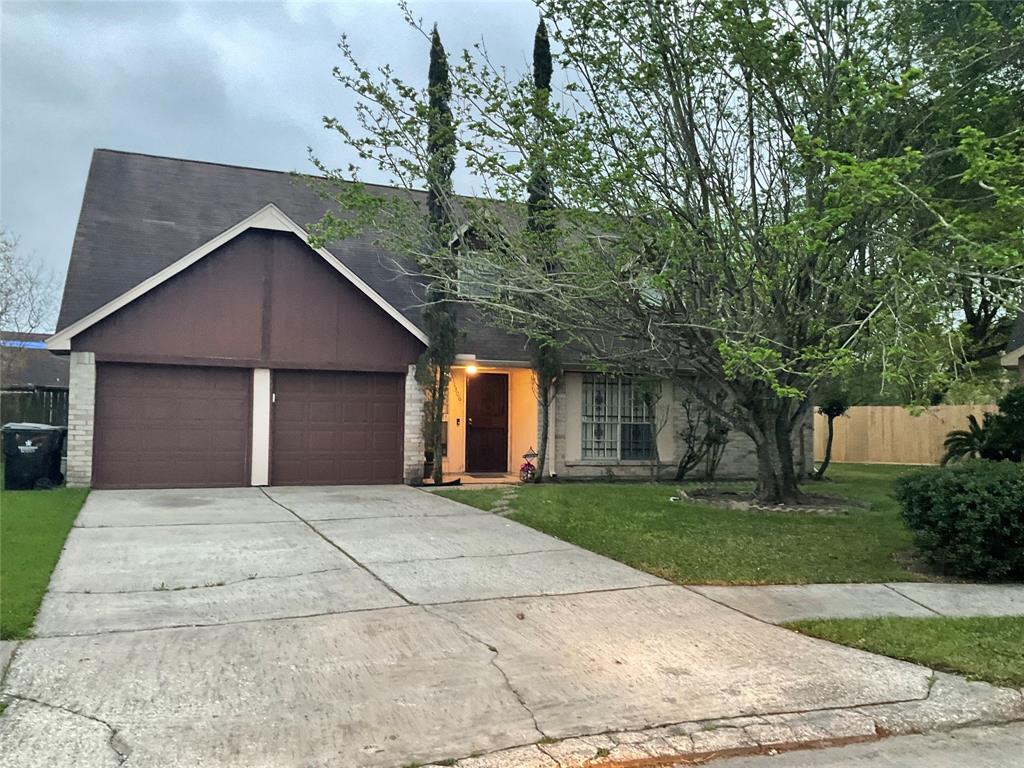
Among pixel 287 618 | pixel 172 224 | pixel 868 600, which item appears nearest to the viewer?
pixel 287 618

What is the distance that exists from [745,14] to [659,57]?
4.11 ft

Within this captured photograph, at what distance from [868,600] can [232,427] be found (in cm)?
1120

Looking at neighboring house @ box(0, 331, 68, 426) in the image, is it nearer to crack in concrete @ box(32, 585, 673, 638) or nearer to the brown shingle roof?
the brown shingle roof

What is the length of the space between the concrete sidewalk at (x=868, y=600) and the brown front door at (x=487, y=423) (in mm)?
11046

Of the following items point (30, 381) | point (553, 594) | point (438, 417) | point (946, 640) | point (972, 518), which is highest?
point (30, 381)

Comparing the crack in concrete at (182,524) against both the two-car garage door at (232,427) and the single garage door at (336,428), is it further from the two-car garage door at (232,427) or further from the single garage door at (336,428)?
the single garage door at (336,428)

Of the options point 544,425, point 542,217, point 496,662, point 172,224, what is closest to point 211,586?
point 496,662

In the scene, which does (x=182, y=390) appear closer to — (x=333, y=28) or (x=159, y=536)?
(x=159, y=536)

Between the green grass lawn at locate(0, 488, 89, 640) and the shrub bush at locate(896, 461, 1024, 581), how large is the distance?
7968 mm

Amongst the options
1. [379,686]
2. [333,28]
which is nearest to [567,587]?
[379,686]

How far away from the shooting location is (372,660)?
16.7 ft

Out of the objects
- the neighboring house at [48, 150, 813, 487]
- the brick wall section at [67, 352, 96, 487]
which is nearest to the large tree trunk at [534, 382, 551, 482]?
the neighboring house at [48, 150, 813, 487]

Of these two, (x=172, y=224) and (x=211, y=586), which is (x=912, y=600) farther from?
(x=172, y=224)

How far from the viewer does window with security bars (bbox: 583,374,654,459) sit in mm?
17234
